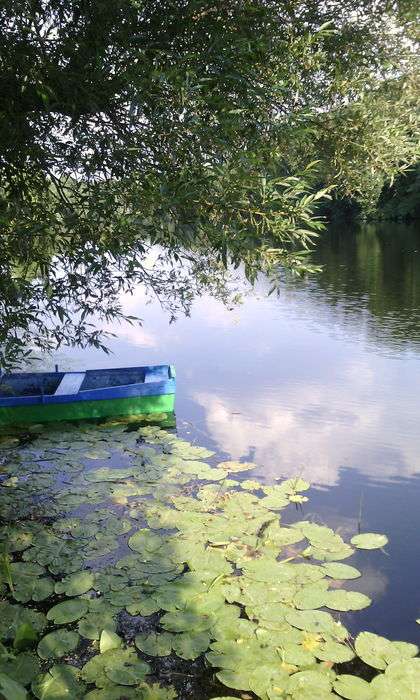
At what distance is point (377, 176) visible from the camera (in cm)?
686

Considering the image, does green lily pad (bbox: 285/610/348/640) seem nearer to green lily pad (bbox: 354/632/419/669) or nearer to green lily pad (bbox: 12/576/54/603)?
green lily pad (bbox: 354/632/419/669)

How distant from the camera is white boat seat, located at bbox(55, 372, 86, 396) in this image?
10773 mm

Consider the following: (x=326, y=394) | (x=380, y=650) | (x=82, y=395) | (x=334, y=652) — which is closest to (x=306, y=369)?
(x=326, y=394)

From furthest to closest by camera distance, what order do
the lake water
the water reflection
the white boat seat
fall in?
the white boat seat
the water reflection
the lake water

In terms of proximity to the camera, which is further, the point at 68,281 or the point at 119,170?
the point at 68,281

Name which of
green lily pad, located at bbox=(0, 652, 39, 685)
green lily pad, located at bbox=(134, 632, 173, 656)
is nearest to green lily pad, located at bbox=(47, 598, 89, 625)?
green lily pad, located at bbox=(0, 652, 39, 685)

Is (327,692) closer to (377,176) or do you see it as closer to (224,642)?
(224,642)

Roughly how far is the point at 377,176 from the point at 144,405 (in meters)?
6.06

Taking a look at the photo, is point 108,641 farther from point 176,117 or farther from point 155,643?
point 176,117

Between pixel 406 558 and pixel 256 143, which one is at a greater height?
pixel 256 143

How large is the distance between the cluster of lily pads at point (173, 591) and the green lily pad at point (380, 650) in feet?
0.03

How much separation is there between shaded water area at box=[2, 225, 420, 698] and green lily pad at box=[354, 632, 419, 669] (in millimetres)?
465

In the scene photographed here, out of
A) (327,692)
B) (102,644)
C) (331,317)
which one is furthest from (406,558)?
(331,317)

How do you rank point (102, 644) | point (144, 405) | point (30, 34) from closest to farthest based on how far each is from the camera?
point (102, 644)
point (30, 34)
point (144, 405)
